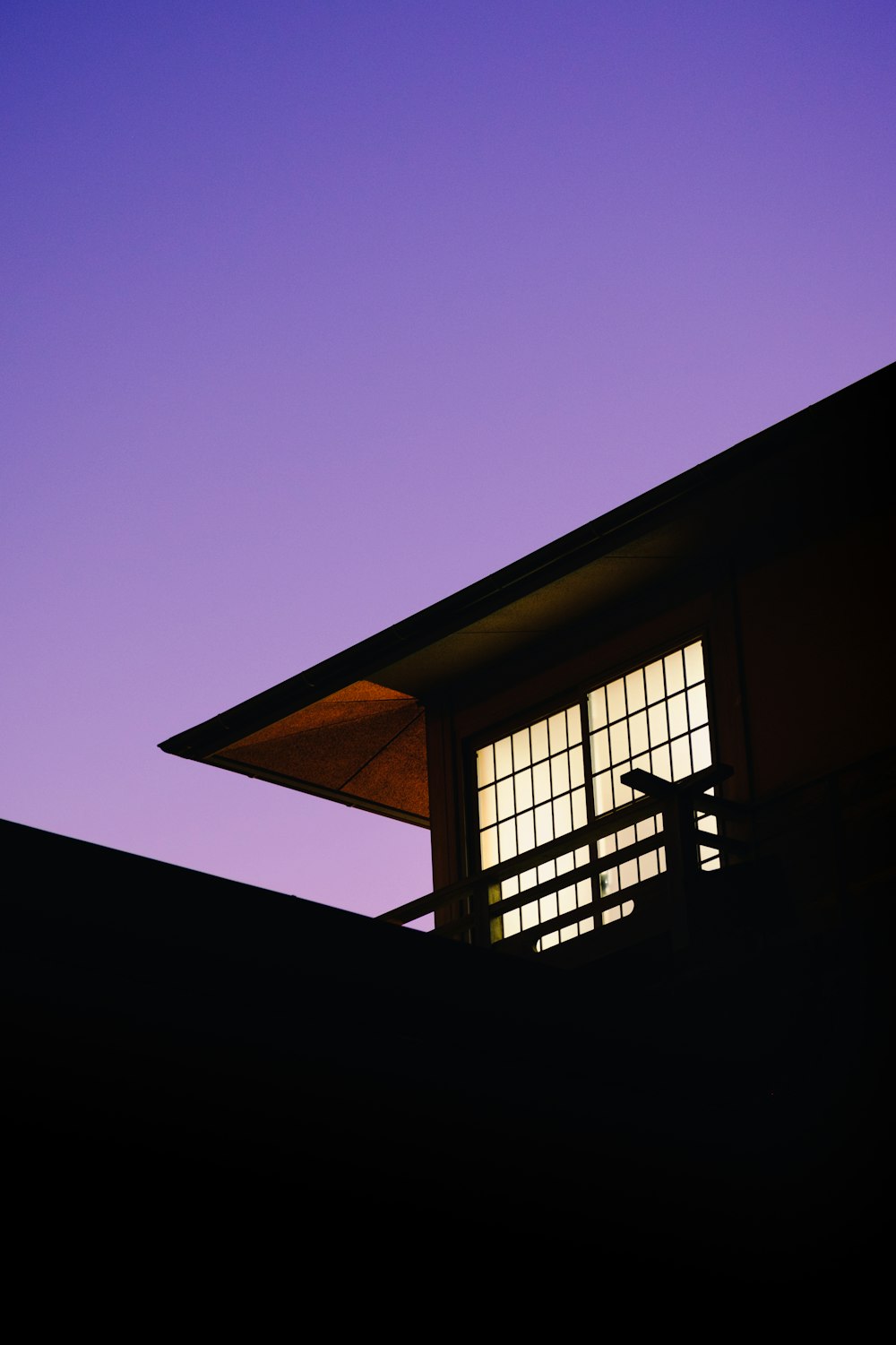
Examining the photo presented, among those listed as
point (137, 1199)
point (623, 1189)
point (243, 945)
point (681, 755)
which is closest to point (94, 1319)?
point (137, 1199)

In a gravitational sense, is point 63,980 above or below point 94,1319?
above

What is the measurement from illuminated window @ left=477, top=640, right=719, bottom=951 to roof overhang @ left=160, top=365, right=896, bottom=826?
80 cm

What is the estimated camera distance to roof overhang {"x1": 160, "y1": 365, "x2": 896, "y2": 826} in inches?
500

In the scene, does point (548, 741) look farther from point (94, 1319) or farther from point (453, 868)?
point (94, 1319)

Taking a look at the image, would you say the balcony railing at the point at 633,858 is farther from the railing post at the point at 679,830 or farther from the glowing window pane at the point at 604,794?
the glowing window pane at the point at 604,794

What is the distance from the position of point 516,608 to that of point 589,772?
149cm

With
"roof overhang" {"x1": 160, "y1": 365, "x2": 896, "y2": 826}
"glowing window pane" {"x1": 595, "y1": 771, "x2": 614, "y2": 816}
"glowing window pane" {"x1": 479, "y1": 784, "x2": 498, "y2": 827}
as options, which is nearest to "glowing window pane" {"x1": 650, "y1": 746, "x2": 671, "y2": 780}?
"glowing window pane" {"x1": 595, "y1": 771, "x2": 614, "y2": 816}

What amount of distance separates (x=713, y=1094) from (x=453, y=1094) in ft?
7.79

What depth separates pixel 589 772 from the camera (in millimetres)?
14180

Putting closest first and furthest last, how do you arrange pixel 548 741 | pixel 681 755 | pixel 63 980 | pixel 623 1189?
pixel 63 980
pixel 623 1189
pixel 681 755
pixel 548 741

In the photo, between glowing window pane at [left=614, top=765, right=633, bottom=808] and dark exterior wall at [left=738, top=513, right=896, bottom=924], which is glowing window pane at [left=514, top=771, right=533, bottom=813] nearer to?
glowing window pane at [left=614, top=765, right=633, bottom=808]

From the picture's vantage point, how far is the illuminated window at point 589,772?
13727 millimetres

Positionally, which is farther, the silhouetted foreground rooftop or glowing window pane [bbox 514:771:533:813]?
glowing window pane [bbox 514:771:533:813]

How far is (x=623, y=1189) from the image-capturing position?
950cm
